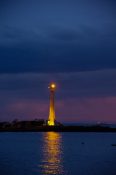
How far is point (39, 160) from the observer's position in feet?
163

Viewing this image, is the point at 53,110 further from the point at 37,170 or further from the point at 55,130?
the point at 37,170

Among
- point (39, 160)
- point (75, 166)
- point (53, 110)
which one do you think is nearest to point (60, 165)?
point (75, 166)

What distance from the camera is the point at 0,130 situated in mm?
130625

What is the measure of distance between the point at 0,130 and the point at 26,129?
343 inches

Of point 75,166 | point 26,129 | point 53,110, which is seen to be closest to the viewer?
point 75,166

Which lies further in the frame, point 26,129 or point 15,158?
point 26,129

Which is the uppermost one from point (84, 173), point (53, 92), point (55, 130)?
point (53, 92)

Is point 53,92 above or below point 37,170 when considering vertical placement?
above

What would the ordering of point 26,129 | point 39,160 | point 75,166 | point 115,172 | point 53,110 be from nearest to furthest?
1. point 115,172
2. point 75,166
3. point 39,160
4. point 53,110
5. point 26,129

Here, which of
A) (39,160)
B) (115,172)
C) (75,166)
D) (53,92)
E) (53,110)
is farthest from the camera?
(53,92)

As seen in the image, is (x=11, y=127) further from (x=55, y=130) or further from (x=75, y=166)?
(x=75, y=166)

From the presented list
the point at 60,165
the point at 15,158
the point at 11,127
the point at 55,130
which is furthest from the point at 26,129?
the point at 60,165

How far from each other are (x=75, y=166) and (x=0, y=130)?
8754 centimetres

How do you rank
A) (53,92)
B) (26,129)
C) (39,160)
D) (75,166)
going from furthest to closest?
1. (26,129)
2. (53,92)
3. (39,160)
4. (75,166)
